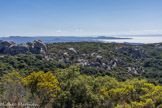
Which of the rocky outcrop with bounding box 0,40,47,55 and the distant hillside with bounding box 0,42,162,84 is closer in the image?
the distant hillside with bounding box 0,42,162,84

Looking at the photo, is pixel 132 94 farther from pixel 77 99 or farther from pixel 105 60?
pixel 105 60

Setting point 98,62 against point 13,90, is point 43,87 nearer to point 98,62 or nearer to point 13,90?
point 13,90

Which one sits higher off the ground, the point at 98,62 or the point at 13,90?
the point at 13,90

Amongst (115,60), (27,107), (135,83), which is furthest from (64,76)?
(115,60)

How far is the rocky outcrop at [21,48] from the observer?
7269 cm

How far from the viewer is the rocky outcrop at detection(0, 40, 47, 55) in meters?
72.7

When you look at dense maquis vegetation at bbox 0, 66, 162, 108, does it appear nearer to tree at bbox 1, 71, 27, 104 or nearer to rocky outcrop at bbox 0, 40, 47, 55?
tree at bbox 1, 71, 27, 104

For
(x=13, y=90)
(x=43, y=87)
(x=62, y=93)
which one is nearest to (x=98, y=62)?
(x=62, y=93)

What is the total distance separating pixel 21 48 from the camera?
7362 centimetres

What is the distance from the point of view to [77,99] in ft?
50.2

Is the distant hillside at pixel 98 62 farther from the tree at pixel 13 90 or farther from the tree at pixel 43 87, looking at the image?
the tree at pixel 13 90

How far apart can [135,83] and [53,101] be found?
1061 centimetres

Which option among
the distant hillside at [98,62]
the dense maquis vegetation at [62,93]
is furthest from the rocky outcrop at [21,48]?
the dense maquis vegetation at [62,93]

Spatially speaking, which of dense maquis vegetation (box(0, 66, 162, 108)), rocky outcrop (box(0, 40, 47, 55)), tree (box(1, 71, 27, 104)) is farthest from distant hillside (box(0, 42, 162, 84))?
tree (box(1, 71, 27, 104))
